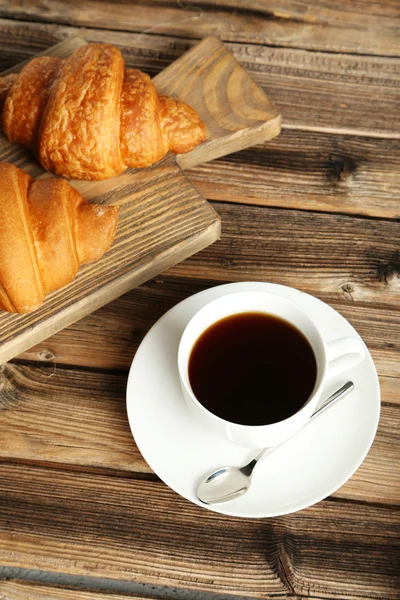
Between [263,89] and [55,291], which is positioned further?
[263,89]

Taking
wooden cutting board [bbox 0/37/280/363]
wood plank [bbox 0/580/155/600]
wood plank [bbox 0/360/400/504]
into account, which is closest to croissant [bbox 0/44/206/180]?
wooden cutting board [bbox 0/37/280/363]

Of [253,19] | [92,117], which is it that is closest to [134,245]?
[92,117]

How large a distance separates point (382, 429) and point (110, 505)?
0.45 m

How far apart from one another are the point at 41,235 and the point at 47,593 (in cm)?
54

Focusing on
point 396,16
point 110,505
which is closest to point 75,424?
point 110,505

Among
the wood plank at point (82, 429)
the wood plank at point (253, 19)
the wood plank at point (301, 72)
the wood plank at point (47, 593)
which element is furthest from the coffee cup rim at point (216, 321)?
the wood plank at point (253, 19)

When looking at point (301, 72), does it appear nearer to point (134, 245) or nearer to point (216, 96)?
point (216, 96)

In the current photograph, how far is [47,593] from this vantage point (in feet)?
3.09

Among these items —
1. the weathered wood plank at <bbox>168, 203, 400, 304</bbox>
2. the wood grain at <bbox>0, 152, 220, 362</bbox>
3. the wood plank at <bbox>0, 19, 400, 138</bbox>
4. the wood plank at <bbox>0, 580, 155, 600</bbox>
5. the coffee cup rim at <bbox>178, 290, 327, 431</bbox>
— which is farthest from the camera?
the wood plank at <bbox>0, 19, 400, 138</bbox>

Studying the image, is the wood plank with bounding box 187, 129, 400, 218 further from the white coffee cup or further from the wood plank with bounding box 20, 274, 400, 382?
the white coffee cup

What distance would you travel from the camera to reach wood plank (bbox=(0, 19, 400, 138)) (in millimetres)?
1348

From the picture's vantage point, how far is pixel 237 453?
92 centimetres

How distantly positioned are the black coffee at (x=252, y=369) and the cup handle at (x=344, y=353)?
3cm

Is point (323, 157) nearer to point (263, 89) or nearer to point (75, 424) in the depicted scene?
point (263, 89)
